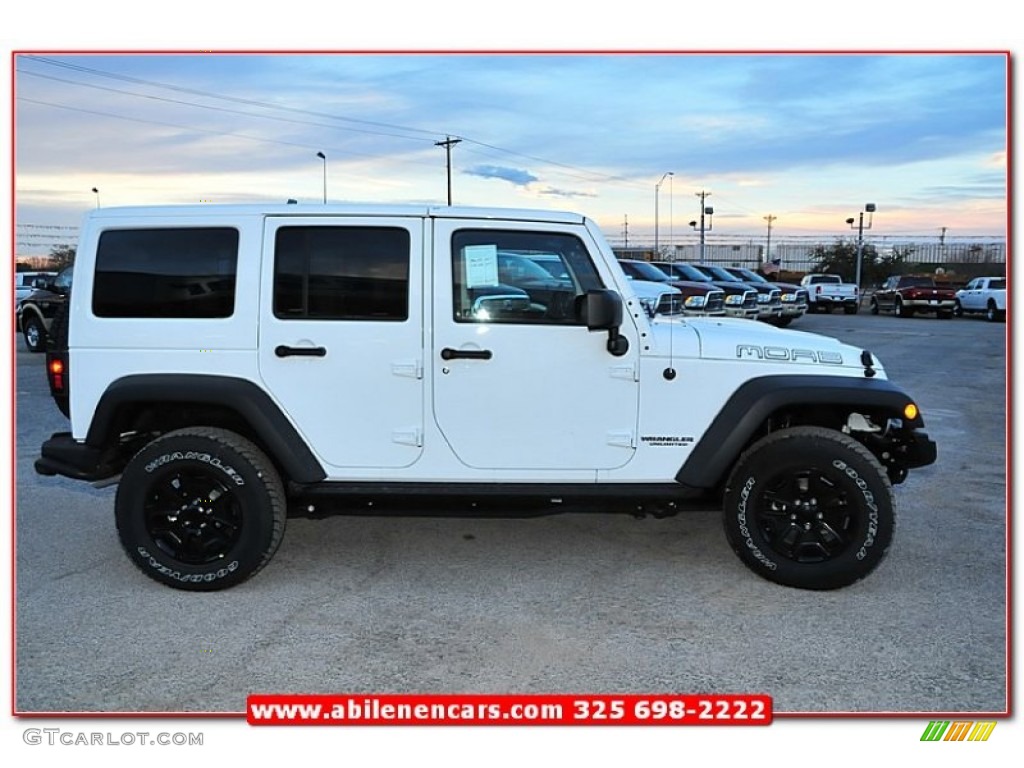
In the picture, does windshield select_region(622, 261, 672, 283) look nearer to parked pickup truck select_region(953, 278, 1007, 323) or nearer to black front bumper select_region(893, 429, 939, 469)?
black front bumper select_region(893, 429, 939, 469)

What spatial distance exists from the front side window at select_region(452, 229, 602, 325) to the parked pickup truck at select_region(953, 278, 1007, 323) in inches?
1011

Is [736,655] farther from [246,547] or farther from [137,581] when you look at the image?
[137,581]

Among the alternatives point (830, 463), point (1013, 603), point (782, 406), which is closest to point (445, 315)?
point (782, 406)

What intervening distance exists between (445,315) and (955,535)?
3.38 meters

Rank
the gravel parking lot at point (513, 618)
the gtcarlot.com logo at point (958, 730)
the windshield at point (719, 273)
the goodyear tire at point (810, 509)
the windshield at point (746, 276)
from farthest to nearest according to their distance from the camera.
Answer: the windshield at point (746, 276) < the windshield at point (719, 273) < the goodyear tire at point (810, 509) < the gravel parking lot at point (513, 618) < the gtcarlot.com logo at point (958, 730)

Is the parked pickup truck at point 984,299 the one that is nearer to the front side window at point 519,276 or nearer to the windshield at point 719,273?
the windshield at point 719,273

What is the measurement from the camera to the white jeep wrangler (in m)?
4.29

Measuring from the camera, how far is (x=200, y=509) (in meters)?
4.38

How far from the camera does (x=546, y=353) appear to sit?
14.0ft

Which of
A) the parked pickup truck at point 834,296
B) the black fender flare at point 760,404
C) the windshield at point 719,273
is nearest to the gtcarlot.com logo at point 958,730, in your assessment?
the black fender flare at point 760,404

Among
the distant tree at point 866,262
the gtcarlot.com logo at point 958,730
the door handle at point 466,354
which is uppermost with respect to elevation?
the distant tree at point 866,262

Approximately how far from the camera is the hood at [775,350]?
4.35 m

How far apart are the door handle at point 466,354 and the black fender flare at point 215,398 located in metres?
0.88

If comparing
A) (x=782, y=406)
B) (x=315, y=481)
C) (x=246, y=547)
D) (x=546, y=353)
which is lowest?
(x=246, y=547)
